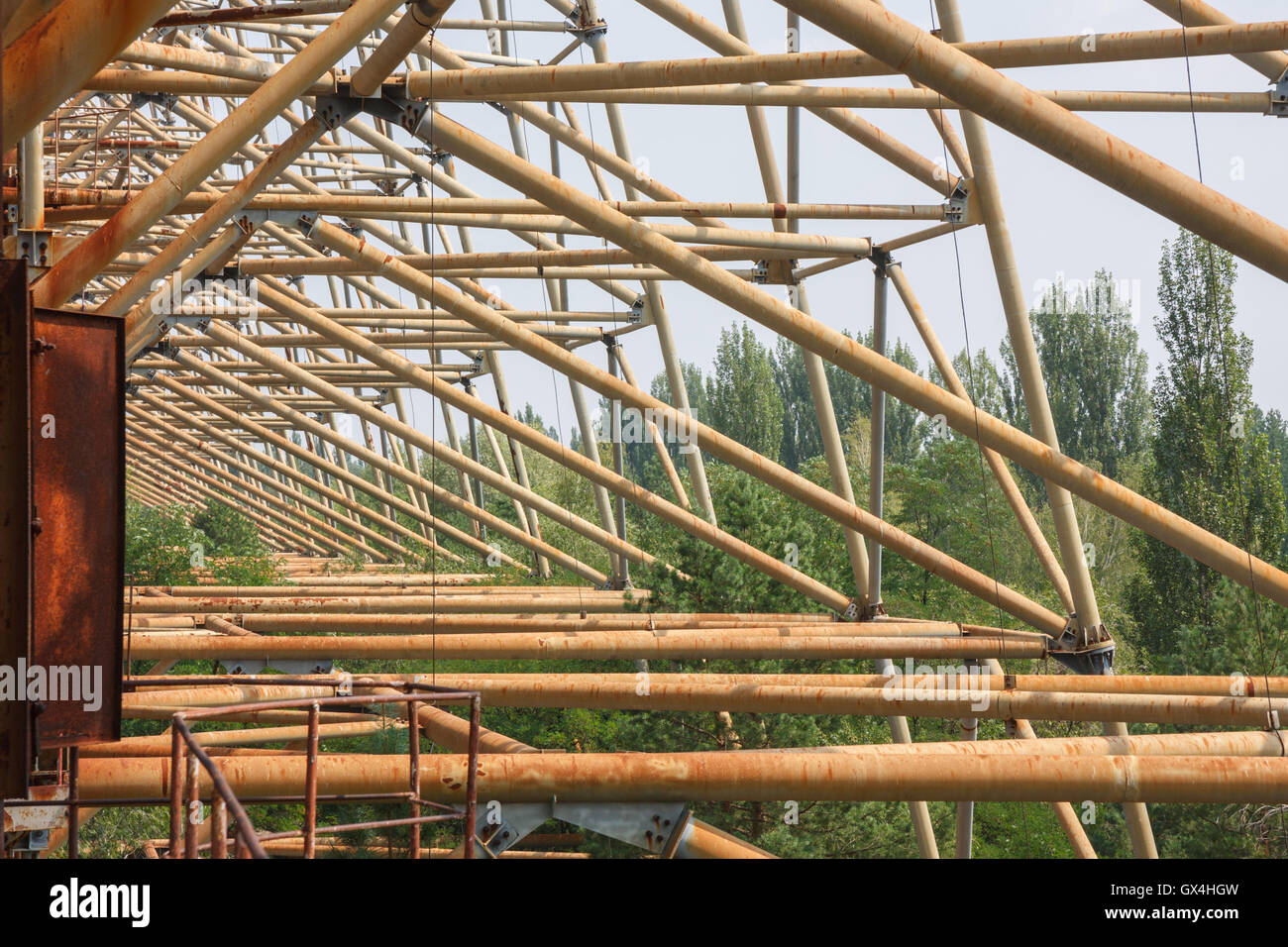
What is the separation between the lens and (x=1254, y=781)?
4898 millimetres

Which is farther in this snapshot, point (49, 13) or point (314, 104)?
point (314, 104)

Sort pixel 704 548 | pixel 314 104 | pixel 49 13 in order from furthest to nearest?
1. pixel 704 548
2. pixel 314 104
3. pixel 49 13

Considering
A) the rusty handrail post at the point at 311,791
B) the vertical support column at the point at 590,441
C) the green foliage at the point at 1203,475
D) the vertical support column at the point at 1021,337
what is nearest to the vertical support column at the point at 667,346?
the vertical support column at the point at 590,441

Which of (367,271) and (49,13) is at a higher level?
(367,271)

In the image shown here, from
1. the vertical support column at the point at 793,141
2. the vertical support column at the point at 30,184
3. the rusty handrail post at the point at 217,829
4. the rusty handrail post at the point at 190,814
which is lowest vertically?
the rusty handrail post at the point at 217,829

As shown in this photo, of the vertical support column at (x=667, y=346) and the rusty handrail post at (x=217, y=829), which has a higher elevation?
the vertical support column at (x=667, y=346)

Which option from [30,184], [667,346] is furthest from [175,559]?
[30,184]

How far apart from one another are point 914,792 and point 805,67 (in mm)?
3925

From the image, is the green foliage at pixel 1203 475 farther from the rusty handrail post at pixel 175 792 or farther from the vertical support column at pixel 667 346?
the rusty handrail post at pixel 175 792
